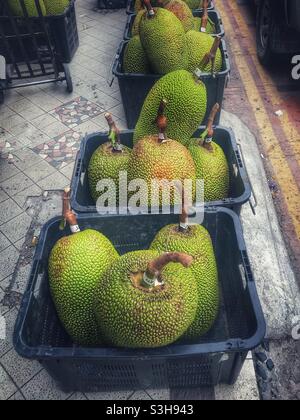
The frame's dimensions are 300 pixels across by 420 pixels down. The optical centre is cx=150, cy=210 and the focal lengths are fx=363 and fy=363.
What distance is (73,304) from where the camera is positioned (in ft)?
4.99

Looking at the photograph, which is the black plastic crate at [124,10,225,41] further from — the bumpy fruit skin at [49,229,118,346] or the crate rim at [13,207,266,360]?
the crate rim at [13,207,266,360]

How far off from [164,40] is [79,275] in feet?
6.28

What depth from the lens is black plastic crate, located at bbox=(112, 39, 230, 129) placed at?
298cm

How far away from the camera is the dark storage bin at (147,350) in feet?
4.74

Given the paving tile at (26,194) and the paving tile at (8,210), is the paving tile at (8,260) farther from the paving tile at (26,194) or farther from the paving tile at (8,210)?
the paving tile at (26,194)

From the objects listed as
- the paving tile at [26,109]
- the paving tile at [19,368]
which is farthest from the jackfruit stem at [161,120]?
the paving tile at [26,109]

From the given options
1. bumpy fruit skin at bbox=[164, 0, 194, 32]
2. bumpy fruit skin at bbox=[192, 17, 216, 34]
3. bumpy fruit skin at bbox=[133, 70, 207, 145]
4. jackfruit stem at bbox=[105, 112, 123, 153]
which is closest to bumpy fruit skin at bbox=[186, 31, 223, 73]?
bumpy fruit skin at bbox=[164, 0, 194, 32]

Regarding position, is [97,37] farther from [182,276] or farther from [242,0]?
[182,276]

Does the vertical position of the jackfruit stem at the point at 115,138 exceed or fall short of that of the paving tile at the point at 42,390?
it exceeds it

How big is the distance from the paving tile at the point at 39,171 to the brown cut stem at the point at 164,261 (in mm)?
2183

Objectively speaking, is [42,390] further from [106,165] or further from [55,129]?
[55,129]

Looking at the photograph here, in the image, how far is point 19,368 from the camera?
2025 millimetres

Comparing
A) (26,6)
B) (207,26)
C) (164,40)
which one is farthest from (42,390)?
(26,6)
